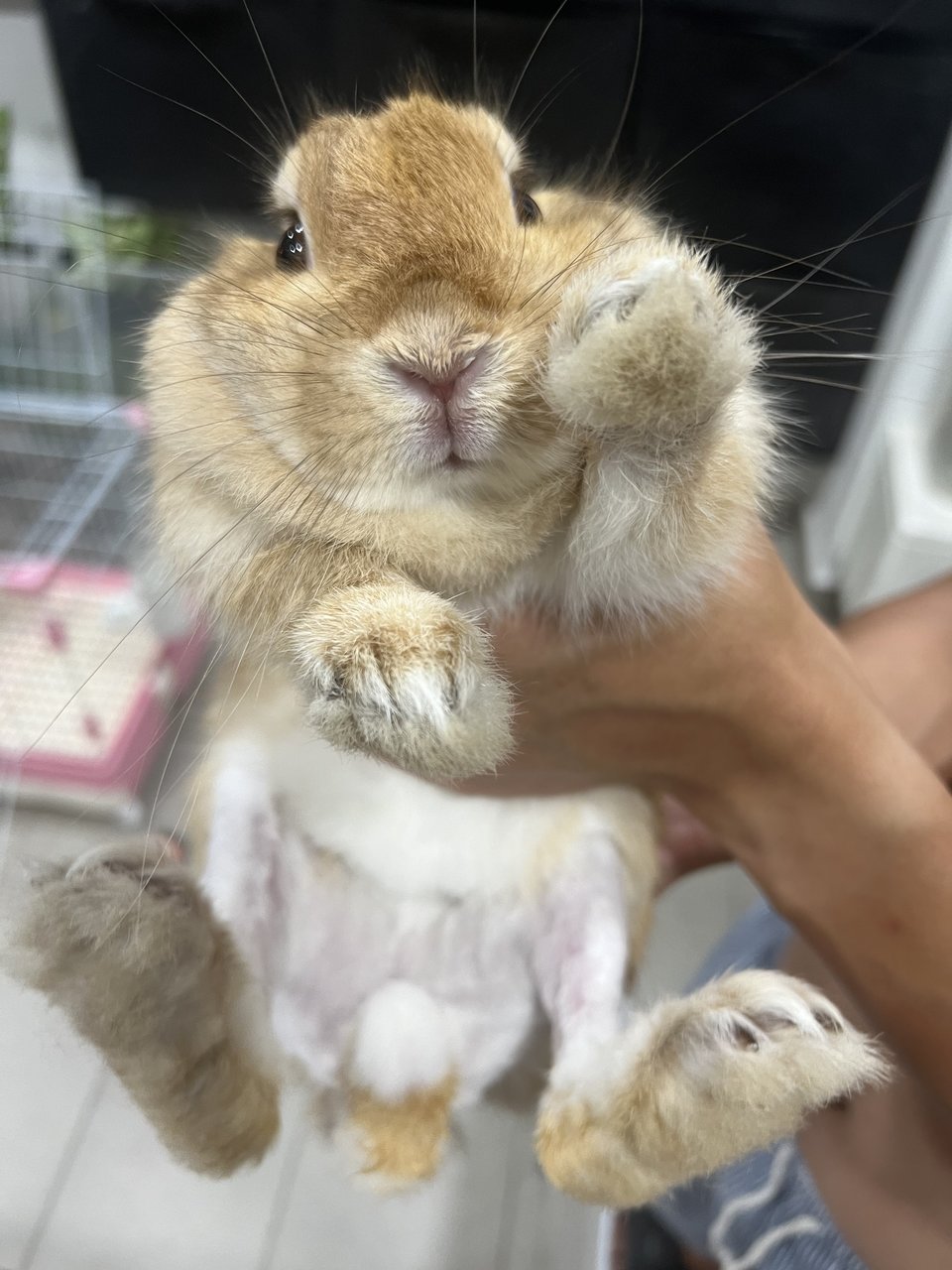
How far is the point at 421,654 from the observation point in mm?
522

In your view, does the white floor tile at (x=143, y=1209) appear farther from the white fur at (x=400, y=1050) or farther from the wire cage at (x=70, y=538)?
the wire cage at (x=70, y=538)

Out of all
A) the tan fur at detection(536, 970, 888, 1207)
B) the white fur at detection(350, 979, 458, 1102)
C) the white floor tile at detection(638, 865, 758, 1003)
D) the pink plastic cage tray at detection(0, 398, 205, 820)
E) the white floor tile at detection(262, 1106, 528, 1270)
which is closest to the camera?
the tan fur at detection(536, 970, 888, 1207)

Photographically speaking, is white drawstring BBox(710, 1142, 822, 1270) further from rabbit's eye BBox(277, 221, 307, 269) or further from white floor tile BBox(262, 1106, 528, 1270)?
rabbit's eye BBox(277, 221, 307, 269)

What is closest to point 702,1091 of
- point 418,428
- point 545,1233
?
point 418,428

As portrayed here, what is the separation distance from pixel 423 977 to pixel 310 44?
100 cm

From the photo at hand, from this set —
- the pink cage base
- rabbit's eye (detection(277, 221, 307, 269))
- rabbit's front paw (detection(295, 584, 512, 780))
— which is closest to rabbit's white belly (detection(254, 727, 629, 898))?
the pink cage base

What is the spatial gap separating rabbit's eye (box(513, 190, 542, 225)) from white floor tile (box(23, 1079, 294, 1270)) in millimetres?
884

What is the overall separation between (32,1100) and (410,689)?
0.60 m

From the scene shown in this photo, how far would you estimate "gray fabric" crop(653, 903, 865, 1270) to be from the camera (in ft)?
2.76

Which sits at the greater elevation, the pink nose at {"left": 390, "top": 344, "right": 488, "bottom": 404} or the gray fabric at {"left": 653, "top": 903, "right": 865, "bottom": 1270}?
the pink nose at {"left": 390, "top": 344, "right": 488, "bottom": 404}

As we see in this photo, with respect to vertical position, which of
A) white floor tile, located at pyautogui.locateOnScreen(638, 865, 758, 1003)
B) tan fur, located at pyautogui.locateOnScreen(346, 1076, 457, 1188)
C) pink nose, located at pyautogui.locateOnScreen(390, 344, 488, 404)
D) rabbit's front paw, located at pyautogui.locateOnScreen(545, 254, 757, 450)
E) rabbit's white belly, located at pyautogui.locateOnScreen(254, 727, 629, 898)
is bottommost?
white floor tile, located at pyautogui.locateOnScreen(638, 865, 758, 1003)

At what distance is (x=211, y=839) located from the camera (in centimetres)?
87

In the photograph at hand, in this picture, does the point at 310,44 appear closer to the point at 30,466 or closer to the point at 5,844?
the point at 5,844

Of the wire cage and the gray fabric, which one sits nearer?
the gray fabric
